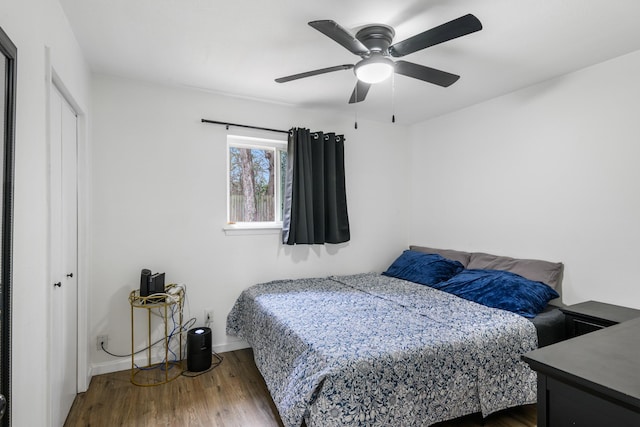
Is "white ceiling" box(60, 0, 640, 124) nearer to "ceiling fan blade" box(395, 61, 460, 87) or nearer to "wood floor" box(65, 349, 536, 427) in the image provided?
"ceiling fan blade" box(395, 61, 460, 87)

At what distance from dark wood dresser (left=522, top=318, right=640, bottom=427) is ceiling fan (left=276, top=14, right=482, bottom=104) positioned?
144 centimetres

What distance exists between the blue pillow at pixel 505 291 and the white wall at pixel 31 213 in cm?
277

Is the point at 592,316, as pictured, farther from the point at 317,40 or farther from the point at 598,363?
the point at 317,40

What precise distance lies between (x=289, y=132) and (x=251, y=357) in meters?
2.20

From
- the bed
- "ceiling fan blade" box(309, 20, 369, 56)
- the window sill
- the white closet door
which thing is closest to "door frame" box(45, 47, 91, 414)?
the white closet door

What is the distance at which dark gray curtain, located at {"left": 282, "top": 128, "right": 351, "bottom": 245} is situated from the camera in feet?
10.9

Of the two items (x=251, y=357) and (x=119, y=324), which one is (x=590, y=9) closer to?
(x=251, y=357)

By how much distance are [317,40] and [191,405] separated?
8.51 feet

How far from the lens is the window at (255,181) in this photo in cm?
329

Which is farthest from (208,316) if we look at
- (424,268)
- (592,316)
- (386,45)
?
(592,316)

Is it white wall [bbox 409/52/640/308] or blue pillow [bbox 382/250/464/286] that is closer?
white wall [bbox 409/52/640/308]

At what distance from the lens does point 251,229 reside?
325 centimetres

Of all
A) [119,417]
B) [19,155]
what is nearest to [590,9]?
[19,155]

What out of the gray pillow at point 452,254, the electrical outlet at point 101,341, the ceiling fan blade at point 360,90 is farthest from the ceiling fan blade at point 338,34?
the electrical outlet at point 101,341
